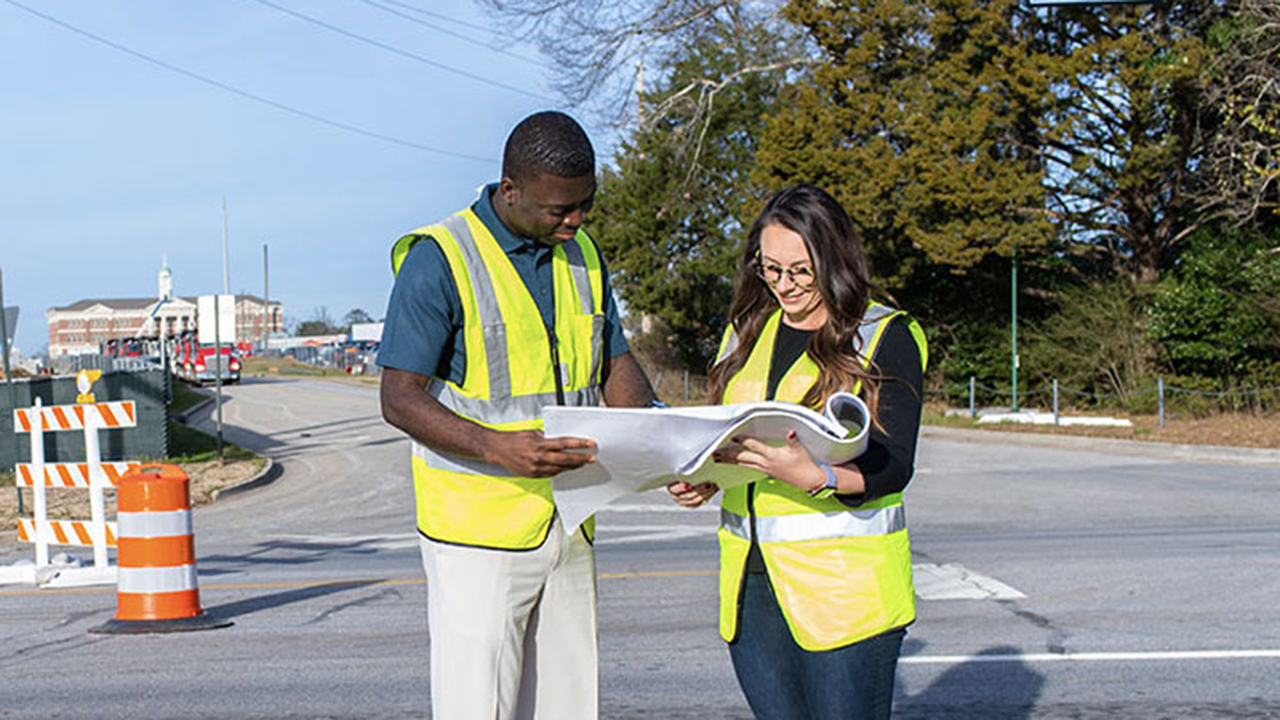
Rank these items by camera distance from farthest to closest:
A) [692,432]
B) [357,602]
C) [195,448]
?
[195,448]
[357,602]
[692,432]

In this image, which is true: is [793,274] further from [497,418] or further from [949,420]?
[949,420]

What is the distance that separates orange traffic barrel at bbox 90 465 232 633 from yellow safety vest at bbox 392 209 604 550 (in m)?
5.32

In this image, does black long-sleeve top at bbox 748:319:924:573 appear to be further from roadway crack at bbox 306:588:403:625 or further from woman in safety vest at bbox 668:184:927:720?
roadway crack at bbox 306:588:403:625

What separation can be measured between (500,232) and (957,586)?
6.39 metres

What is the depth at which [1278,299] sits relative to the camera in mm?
26281

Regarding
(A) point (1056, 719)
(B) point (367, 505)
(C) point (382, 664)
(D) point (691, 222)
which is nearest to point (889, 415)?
(A) point (1056, 719)

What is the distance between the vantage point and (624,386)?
3.57 metres

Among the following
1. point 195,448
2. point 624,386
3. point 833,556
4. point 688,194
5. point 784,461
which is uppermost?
point 688,194

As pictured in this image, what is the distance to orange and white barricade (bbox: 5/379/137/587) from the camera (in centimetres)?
1020

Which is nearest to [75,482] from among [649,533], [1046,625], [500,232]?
[649,533]

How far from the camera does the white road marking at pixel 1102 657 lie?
679 centimetres

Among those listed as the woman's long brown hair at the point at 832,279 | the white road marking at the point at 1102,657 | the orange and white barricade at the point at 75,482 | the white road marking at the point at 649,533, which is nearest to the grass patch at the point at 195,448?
the orange and white barricade at the point at 75,482

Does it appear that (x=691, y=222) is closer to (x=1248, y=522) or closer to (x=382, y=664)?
(x=1248, y=522)

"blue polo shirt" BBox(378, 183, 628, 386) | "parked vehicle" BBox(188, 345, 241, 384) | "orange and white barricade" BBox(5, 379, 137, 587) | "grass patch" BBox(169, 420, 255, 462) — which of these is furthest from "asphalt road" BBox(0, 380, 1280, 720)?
"parked vehicle" BBox(188, 345, 241, 384)
